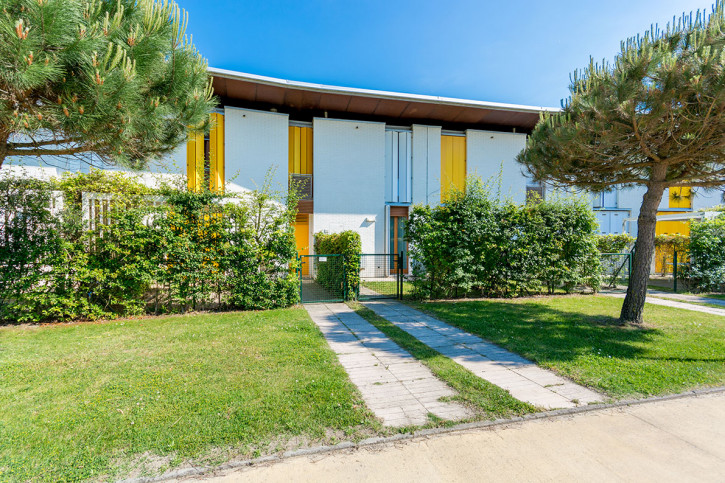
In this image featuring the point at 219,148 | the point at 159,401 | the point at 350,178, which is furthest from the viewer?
the point at 350,178

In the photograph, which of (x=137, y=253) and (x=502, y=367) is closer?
(x=502, y=367)

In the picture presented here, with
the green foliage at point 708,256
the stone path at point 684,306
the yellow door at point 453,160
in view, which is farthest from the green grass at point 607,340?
the yellow door at point 453,160

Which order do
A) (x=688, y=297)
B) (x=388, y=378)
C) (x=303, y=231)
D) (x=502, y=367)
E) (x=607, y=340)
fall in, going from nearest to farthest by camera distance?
(x=388, y=378)
(x=502, y=367)
(x=607, y=340)
(x=688, y=297)
(x=303, y=231)

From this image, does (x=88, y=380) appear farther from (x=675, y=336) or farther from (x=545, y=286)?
(x=545, y=286)

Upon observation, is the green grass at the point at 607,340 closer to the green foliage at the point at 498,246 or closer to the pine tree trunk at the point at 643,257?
the pine tree trunk at the point at 643,257

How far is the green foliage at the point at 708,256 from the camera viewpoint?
10.5 m

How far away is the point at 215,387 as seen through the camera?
3580 millimetres

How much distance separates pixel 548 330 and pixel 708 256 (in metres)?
8.85

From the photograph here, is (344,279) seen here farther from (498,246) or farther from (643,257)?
(643,257)

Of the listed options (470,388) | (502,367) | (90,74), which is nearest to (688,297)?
(502,367)

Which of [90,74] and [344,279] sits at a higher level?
[90,74]

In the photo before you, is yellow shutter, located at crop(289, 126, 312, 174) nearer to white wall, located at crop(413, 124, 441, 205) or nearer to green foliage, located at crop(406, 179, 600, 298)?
white wall, located at crop(413, 124, 441, 205)

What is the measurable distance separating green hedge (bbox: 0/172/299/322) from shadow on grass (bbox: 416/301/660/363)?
414cm

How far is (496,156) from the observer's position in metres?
16.9
